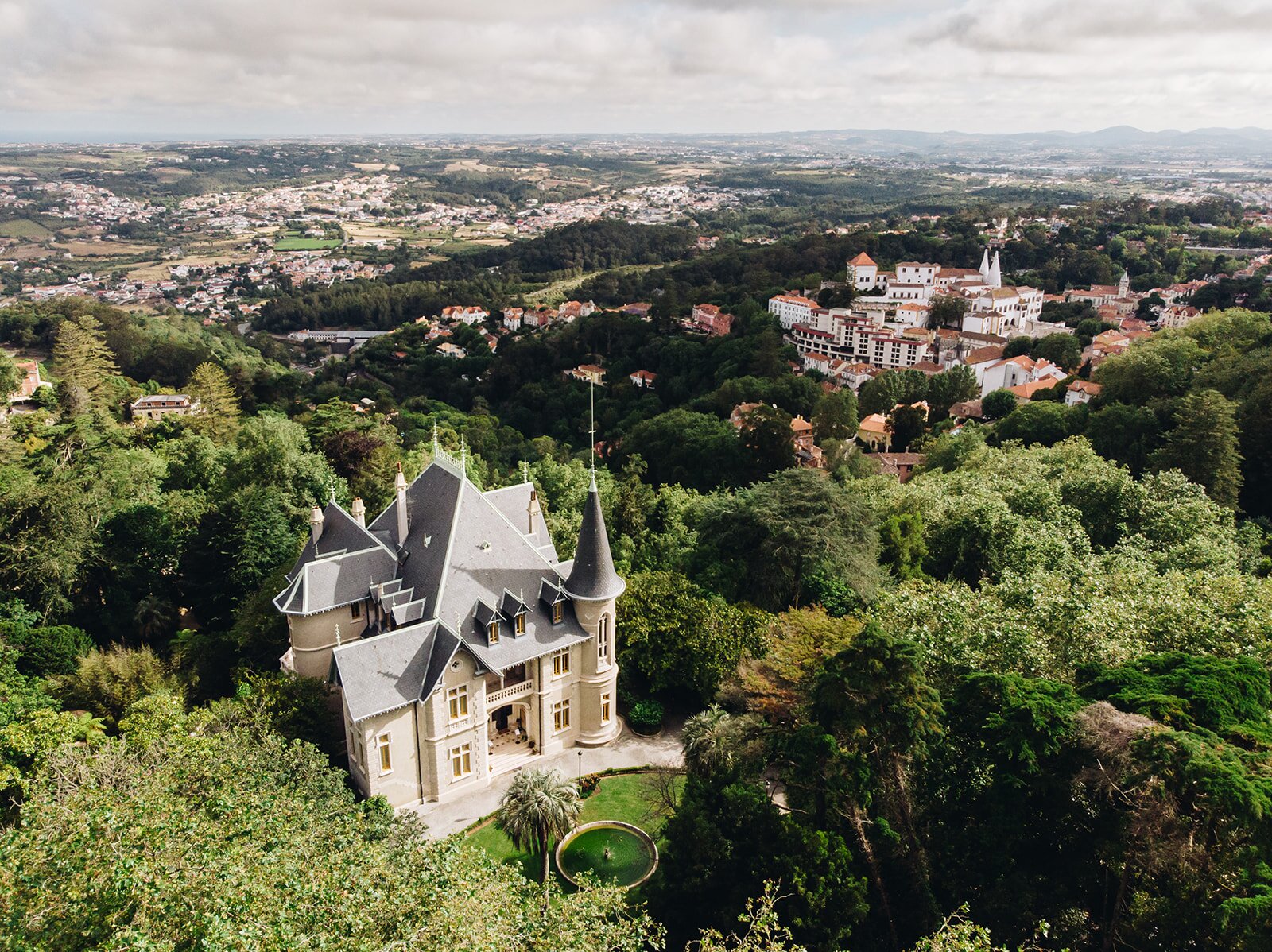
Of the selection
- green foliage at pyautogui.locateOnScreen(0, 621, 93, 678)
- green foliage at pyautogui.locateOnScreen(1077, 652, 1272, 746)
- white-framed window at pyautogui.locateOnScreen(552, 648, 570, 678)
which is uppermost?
green foliage at pyautogui.locateOnScreen(1077, 652, 1272, 746)

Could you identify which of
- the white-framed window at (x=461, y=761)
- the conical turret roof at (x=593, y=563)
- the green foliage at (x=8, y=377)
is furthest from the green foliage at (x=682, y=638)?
the green foliage at (x=8, y=377)

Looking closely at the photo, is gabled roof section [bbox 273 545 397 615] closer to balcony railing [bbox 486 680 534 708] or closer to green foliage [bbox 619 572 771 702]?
balcony railing [bbox 486 680 534 708]

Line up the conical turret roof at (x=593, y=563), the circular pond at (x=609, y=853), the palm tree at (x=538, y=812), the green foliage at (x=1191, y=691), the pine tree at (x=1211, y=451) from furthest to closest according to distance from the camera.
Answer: the pine tree at (x=1211, y=451) < the conical turret roof at (x=593, y=563) < the circular pond at (x=609, y=853) < the palm tree at (x=538, y=812) < the green foliage at (x=1191, y=691)

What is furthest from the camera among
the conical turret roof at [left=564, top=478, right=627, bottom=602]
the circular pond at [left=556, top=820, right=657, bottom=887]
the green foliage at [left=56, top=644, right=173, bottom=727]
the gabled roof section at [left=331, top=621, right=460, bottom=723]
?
the green foliage at [left=56, top=644, right=173, bottom=727]

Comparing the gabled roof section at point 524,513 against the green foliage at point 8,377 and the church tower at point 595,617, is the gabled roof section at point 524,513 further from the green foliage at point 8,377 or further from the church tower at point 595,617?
the green foliage at point 8,377

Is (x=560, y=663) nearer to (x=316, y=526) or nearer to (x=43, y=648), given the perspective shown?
(x=316, y=526)

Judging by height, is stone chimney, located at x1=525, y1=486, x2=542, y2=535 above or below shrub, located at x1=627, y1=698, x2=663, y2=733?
above

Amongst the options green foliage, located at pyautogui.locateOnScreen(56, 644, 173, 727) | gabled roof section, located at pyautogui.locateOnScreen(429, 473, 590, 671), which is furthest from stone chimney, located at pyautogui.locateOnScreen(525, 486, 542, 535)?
green foliage, located at pyautogui.locateOnScreen(56, 644, 173, 727)
